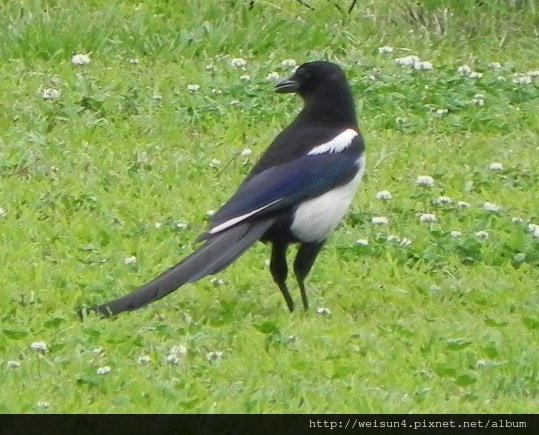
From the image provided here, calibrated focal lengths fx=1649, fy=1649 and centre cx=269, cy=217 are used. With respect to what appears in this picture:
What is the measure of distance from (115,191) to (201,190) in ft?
1.56

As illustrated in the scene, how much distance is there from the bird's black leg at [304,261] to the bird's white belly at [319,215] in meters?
0.05

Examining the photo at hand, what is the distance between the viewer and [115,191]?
29.1ft

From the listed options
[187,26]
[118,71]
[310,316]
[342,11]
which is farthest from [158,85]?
[310,316]

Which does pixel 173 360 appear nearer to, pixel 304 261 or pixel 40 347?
pixel 40 347

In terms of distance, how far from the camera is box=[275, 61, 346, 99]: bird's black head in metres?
7.62

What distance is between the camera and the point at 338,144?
7391 millimetres

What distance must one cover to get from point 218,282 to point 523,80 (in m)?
3.98

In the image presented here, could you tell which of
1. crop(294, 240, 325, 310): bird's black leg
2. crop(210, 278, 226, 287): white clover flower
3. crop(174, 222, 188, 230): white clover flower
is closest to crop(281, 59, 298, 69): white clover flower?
crop(174, 222, 188, 230): white clover flower

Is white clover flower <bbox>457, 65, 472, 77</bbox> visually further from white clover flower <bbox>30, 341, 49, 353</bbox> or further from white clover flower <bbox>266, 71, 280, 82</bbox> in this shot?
white clover flower <bbox>30, 341, 49, 353</bbox>

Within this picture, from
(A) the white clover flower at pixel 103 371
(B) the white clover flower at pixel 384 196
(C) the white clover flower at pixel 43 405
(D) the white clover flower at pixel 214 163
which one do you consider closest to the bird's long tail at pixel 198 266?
(A) the white clover flower at pixel 103 371

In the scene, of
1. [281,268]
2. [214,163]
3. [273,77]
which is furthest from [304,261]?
[273,77]

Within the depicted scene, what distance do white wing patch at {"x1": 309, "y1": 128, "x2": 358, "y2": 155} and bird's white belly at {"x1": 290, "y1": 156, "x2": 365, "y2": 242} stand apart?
0.59ft

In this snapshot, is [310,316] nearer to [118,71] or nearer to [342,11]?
[118,71]

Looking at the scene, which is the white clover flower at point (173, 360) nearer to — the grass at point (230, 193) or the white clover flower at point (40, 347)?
the grass at point (230, 193)
